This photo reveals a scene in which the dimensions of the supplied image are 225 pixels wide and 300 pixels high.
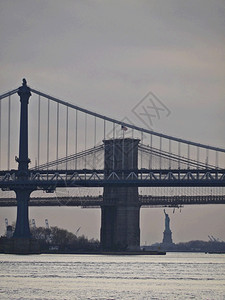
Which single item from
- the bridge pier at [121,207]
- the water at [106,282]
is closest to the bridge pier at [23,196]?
the water at [106,282]

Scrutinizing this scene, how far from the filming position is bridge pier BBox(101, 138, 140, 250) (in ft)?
537

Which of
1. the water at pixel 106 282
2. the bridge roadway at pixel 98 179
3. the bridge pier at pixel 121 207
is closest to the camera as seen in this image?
the water at pixel 106 282

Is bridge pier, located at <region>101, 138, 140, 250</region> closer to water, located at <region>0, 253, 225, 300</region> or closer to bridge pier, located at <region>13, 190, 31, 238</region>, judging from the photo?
bridge pier, located at <region>13, 190, 31, 238</region>

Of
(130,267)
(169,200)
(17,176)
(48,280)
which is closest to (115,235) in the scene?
(169,200)

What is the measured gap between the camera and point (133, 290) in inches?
3174

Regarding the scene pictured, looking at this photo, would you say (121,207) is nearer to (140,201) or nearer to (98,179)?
(140,201)

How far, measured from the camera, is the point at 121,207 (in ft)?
595

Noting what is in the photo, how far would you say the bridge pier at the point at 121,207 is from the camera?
16362 cm

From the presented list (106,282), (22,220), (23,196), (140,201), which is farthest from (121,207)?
(106,282)

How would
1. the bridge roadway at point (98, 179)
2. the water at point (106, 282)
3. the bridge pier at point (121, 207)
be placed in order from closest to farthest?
the water at point (106, 282)
the bridge roadway at point (98, 179)
the bridge pier at point (121, 207)

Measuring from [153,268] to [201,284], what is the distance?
25.6m

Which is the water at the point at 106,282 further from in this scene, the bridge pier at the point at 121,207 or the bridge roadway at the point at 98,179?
the bridge pier at the point at 121,207

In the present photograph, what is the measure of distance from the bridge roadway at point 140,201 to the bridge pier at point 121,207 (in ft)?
6.14

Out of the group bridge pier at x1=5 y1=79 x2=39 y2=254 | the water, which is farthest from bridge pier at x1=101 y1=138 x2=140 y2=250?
the water
